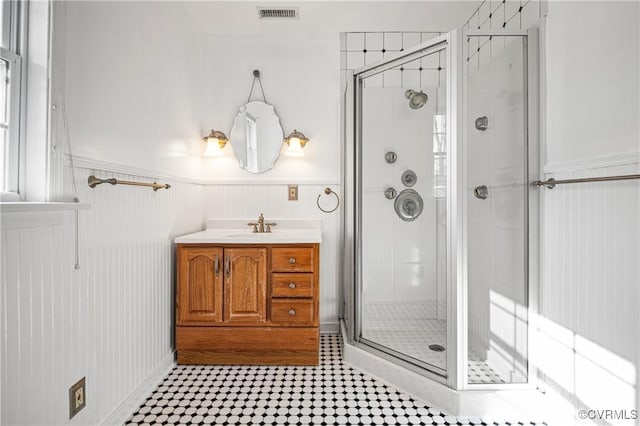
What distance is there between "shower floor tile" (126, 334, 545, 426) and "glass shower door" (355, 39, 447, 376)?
23 centimetres

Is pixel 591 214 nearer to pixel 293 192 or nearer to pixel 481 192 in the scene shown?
pixel 481 192

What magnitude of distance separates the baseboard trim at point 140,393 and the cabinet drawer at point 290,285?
0.73 metres

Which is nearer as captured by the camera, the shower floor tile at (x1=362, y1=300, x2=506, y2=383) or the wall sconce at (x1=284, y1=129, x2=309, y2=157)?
the shower floor tile at (x1=362, y1=300, x2=506, y2=383)

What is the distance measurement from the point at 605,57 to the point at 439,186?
2.61 ft

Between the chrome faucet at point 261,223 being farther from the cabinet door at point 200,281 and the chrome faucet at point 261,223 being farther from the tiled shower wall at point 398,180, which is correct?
the tiled shower wall at point 398,180

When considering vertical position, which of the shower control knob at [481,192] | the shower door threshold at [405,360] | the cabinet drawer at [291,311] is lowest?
the shower door threshold at [405,360]

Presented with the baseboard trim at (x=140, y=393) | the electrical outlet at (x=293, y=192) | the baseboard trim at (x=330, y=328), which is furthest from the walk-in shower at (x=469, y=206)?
the baseboard trim at (x=140, y=393)

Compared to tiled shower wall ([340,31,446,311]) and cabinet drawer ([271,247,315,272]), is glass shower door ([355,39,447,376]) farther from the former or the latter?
cabinet drawer ([271,247,315,272])

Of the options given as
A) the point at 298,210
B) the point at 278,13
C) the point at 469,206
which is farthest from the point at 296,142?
the point at 469,206

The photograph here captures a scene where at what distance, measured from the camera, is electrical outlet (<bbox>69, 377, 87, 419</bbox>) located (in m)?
1.27

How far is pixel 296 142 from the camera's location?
264 centimetres

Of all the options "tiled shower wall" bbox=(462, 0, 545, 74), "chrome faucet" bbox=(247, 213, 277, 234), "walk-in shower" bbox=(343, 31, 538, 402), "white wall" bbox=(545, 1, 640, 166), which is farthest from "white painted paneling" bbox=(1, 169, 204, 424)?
"white wall" bbox=(545, 1, 640, 166)

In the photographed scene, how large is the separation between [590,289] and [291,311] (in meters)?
1.46

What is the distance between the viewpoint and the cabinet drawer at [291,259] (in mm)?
2102
